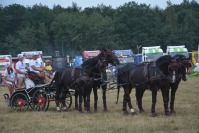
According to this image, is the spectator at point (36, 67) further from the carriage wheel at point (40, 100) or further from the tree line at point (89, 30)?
the tree line at point (89, 30)

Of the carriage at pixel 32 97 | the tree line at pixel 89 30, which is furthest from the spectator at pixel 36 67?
the tree line at pixel 89 30

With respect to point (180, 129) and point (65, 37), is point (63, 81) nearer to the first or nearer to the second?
point (180, 129)

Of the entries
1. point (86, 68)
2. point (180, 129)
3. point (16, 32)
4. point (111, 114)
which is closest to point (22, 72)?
point (86, 68)

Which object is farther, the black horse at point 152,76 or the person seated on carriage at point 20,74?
the person seated on carriage at point 20,74

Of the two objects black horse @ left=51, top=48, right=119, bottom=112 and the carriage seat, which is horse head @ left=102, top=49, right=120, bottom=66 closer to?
black horse @ left=51, top=48, right=119, bottom=112

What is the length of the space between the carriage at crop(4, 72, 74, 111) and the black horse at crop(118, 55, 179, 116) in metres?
3.06

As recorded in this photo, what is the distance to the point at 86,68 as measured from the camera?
14.9 metres

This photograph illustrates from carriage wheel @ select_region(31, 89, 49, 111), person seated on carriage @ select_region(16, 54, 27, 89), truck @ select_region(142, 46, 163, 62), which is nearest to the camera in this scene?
carriage wheel @ select_region(31, 89, 49, 111)

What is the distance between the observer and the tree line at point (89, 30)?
72438 millimetres

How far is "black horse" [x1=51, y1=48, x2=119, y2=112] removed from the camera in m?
14.5

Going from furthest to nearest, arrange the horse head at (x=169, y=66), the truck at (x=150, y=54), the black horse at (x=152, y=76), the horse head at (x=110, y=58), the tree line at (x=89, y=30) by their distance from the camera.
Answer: the tree line at (x=89, y=30)
the truck at (x=150, y=54)
the horse head at (x=110, y=58)
the black horse at (x=152, y=76)
the horse head at (x=169, y=66)

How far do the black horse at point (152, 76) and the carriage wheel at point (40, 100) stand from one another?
3076 millimetres

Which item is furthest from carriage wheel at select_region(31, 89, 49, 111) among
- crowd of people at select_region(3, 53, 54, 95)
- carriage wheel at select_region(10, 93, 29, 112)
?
crowd of people at select_region(3, 53, 54, 95)

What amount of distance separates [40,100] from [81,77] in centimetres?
199
